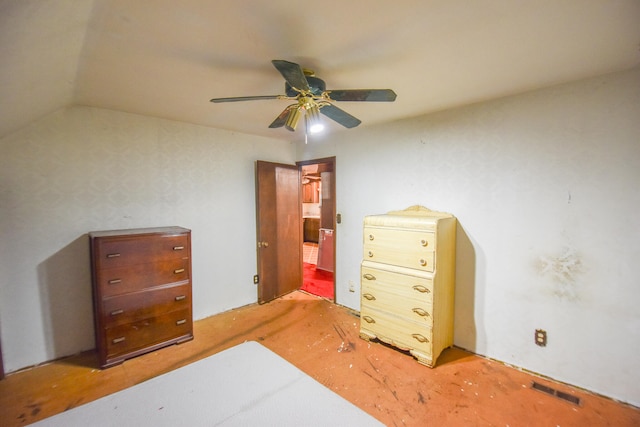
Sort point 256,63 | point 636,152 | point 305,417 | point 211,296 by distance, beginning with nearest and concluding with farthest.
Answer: point 305,417, point 256,63, point 636,152, point 211,296

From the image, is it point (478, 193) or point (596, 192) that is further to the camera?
point (478, 193)

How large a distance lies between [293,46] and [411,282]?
208 cm

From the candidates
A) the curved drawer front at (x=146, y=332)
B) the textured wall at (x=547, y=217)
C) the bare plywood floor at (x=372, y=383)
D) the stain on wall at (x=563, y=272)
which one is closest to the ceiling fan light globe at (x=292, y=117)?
the textured wall at (x=547, y=217)

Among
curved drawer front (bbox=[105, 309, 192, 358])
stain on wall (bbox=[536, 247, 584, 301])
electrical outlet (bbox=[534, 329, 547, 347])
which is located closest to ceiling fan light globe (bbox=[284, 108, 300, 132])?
curved drawer front (bbox=[105, 309, 192, 358])

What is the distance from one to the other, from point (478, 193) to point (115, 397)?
111 inches

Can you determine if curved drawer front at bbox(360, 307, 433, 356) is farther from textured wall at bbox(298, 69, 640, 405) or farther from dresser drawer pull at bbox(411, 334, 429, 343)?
textured wall at bbox(298, 69, 640, 405)

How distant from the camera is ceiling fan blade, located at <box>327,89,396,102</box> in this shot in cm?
164

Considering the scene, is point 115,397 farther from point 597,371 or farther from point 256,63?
point 597,371

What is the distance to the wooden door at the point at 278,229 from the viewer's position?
377cm

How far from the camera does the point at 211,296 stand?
3395 mm

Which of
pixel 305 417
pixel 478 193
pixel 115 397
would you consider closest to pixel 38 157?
pixel 115 397

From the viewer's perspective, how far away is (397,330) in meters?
2.56

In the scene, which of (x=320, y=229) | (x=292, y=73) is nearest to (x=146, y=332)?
(x=292, y=73)

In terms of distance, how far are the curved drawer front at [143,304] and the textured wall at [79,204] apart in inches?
17.4
